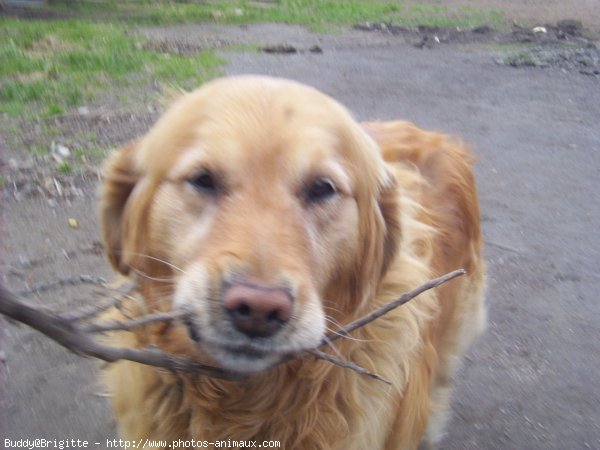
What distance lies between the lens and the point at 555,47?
12734 millimetres

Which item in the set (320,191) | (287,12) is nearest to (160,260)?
(320,191)

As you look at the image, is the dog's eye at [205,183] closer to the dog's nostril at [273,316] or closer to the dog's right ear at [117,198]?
the dog's right ear at [117,198]

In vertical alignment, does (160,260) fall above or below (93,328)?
below

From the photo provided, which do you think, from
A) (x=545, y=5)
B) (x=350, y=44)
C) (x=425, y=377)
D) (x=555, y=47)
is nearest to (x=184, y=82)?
(x=350, y=44)

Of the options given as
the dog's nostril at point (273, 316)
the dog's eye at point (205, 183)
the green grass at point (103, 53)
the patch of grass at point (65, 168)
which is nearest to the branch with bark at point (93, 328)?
the dog's nostril at point (273, 316)

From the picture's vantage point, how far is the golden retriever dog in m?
2.04

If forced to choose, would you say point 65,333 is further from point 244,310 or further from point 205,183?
point 205,183

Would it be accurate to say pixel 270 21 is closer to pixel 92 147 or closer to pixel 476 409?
pixel 92 147

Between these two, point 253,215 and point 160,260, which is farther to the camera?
point 160,260

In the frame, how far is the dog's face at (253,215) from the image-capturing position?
201 cm

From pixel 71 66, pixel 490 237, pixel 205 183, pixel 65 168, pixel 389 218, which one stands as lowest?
pixel 490 237

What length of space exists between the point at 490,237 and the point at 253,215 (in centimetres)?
382

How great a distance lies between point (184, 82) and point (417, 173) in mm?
5256

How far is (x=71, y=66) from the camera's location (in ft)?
27.7
